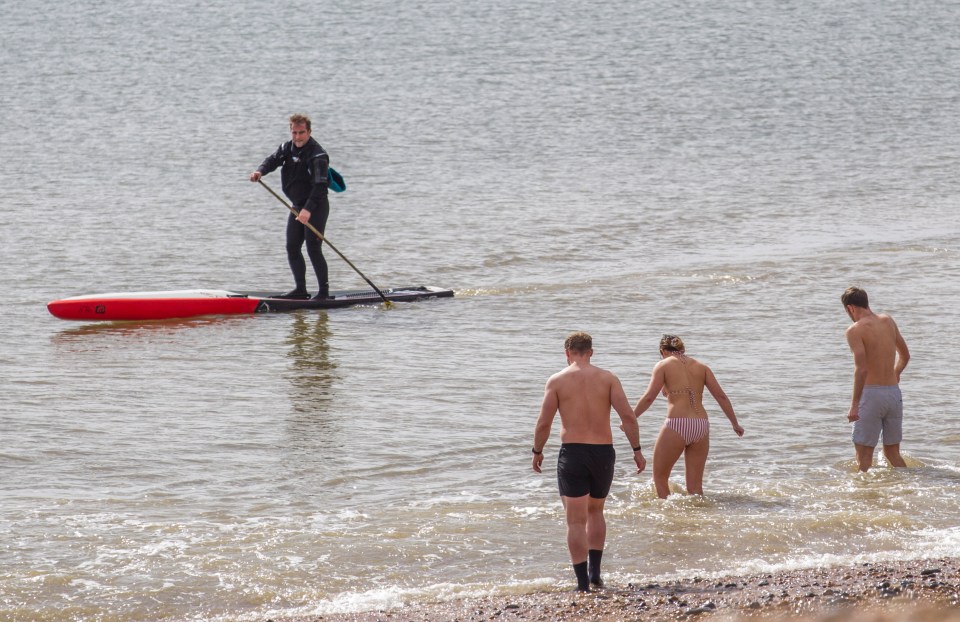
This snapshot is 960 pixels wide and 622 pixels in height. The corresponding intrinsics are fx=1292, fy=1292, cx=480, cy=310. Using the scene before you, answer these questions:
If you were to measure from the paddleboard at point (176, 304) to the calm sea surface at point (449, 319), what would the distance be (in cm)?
24

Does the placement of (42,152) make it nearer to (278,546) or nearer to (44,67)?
(44,67)

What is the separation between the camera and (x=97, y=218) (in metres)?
26.4

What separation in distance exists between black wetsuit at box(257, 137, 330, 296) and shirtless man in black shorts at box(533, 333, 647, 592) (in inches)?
324

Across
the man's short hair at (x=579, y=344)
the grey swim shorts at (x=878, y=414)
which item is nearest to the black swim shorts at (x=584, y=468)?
the man's short hair at (x=579, y=344)

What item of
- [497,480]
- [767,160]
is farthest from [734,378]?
[767,160]

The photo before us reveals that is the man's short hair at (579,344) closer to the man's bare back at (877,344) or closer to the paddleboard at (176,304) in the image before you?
the man's bare back at (877,344)

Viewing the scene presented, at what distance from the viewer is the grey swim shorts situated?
31.1ft

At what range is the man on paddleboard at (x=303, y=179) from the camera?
1516 centimetres

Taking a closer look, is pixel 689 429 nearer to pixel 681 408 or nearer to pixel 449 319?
pixel 681 408

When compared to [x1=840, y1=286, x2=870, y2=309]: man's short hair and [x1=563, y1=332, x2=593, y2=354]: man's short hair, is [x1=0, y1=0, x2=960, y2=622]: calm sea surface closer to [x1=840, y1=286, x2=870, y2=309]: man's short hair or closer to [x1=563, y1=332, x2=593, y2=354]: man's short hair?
[x1=840, y1=286, x2=870, y2=309]: man's short hair

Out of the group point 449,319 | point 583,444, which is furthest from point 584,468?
point 449,319

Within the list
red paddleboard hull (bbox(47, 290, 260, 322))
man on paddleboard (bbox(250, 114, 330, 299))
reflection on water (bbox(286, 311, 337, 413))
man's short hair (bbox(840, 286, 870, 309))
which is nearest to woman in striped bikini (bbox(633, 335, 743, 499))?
man's short hair (bbox(840, 286, 870, 309))

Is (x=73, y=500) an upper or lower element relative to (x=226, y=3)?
lower

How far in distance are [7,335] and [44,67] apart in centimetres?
3785
